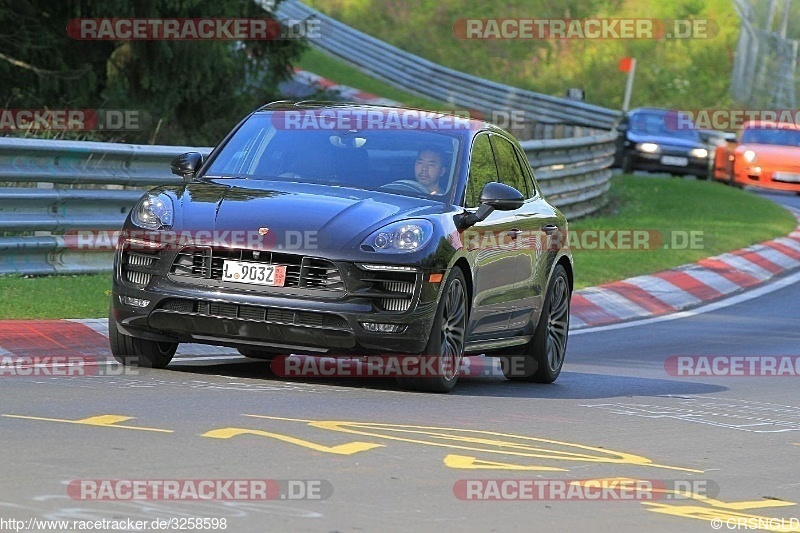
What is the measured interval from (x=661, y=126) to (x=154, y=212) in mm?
28938

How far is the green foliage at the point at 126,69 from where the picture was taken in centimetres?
2164

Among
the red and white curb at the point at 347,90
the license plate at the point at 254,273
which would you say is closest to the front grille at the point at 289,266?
the license plate at the point at 254,273

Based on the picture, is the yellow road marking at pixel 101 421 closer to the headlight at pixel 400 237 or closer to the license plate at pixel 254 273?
the license plate at pixel 254 273

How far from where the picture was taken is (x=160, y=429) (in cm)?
754

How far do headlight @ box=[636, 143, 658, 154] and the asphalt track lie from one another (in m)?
24.5

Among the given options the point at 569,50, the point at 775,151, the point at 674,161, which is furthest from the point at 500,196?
the point at 569,50

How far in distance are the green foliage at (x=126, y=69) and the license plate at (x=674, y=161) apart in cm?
1400

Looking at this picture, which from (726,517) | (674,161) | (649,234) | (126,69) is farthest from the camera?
(674,161)

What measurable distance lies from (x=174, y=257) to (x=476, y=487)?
124 inches

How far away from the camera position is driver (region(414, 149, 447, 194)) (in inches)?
404

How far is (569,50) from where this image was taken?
189 ft
